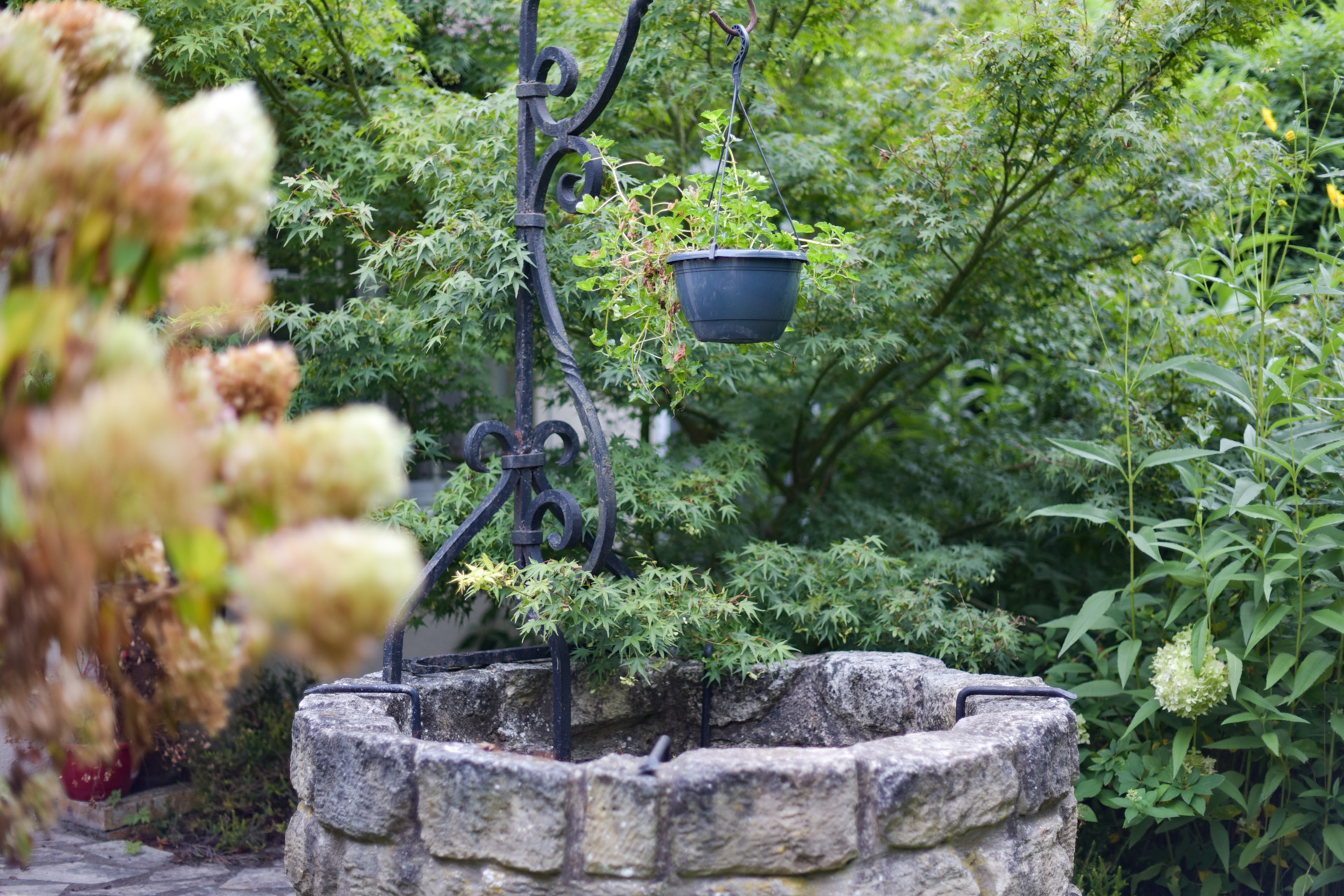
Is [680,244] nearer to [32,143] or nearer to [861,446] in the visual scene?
[32,143]

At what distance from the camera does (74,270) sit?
72 centimetres

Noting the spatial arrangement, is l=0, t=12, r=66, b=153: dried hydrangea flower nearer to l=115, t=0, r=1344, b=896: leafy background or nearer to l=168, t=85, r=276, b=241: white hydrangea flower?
l=168, t=85, r=276, b=241: white hydrangea flower

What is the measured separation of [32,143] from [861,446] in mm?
4004

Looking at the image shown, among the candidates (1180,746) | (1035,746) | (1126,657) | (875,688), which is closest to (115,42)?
(1035,746)

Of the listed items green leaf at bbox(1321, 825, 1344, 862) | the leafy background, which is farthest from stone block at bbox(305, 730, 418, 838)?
green leaf at bbox(1321, 825, 1344, 862)

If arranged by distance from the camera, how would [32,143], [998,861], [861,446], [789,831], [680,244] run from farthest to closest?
[861,446] → [680,244] → [998,861] → [789,831] → [32,143]

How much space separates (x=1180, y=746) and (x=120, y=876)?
316 centimetres

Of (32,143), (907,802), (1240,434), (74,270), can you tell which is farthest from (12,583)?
(1240,434)

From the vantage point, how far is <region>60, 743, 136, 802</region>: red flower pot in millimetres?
3443

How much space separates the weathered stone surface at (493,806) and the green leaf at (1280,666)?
183cm

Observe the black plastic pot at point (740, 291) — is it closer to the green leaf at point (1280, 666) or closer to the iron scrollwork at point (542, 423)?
the iron scrollwork at point (542, 423)

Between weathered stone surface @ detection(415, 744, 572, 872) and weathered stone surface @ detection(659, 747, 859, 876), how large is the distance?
0.19 meters

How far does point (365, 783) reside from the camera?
183 centimetres

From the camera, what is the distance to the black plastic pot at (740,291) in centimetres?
204
